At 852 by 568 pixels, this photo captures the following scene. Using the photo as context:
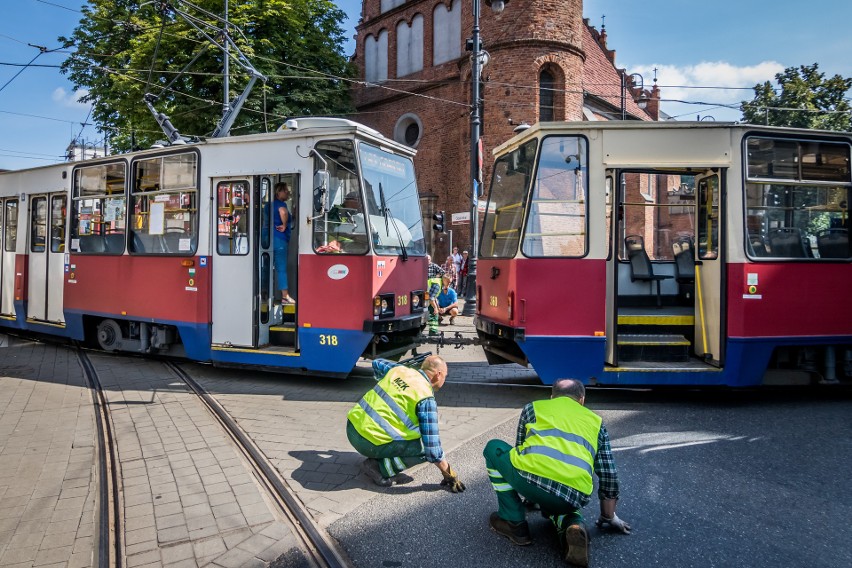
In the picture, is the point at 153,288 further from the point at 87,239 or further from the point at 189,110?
the point at 189,110

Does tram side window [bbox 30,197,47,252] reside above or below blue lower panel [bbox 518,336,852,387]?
above

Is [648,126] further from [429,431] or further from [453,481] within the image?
[453,481]

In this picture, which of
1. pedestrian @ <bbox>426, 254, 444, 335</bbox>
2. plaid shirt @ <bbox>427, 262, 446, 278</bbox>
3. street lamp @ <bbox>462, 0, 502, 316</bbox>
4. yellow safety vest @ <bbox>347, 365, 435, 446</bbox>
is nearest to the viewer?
yellow safety vest @ <bbox>347, 365, 435, 446</bbox>

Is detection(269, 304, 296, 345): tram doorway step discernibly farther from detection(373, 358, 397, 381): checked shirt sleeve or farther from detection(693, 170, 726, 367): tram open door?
detection(693, 170, 726, 367): tram open door

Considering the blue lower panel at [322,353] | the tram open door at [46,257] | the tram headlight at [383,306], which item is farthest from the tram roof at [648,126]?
the tram open door at [46,257]

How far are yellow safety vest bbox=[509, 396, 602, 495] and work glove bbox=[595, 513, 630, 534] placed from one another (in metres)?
0.49

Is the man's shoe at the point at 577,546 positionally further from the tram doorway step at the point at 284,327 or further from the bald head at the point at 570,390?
the tram doorway step at the point at 284,327

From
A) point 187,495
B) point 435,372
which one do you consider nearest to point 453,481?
point 435,372

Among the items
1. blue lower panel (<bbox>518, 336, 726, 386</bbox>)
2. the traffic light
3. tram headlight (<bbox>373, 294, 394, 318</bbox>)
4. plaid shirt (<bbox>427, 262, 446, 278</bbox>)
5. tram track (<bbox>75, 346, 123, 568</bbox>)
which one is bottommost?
tram track (<bbox>75, 346, 123, 568</bbox>)

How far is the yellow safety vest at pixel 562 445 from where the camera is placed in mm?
3158

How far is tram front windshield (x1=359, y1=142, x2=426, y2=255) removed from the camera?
7.20 m

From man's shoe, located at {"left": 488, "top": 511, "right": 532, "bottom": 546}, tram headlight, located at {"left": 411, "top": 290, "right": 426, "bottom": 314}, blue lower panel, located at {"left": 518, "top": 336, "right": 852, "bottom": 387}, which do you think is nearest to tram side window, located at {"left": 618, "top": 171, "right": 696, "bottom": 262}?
blue lower panel, located at {"left": 518, "top": 336, "right": 852, "bottom": 387}

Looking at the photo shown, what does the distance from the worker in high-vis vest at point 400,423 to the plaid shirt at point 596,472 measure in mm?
765

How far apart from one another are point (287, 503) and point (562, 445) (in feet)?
6.42
